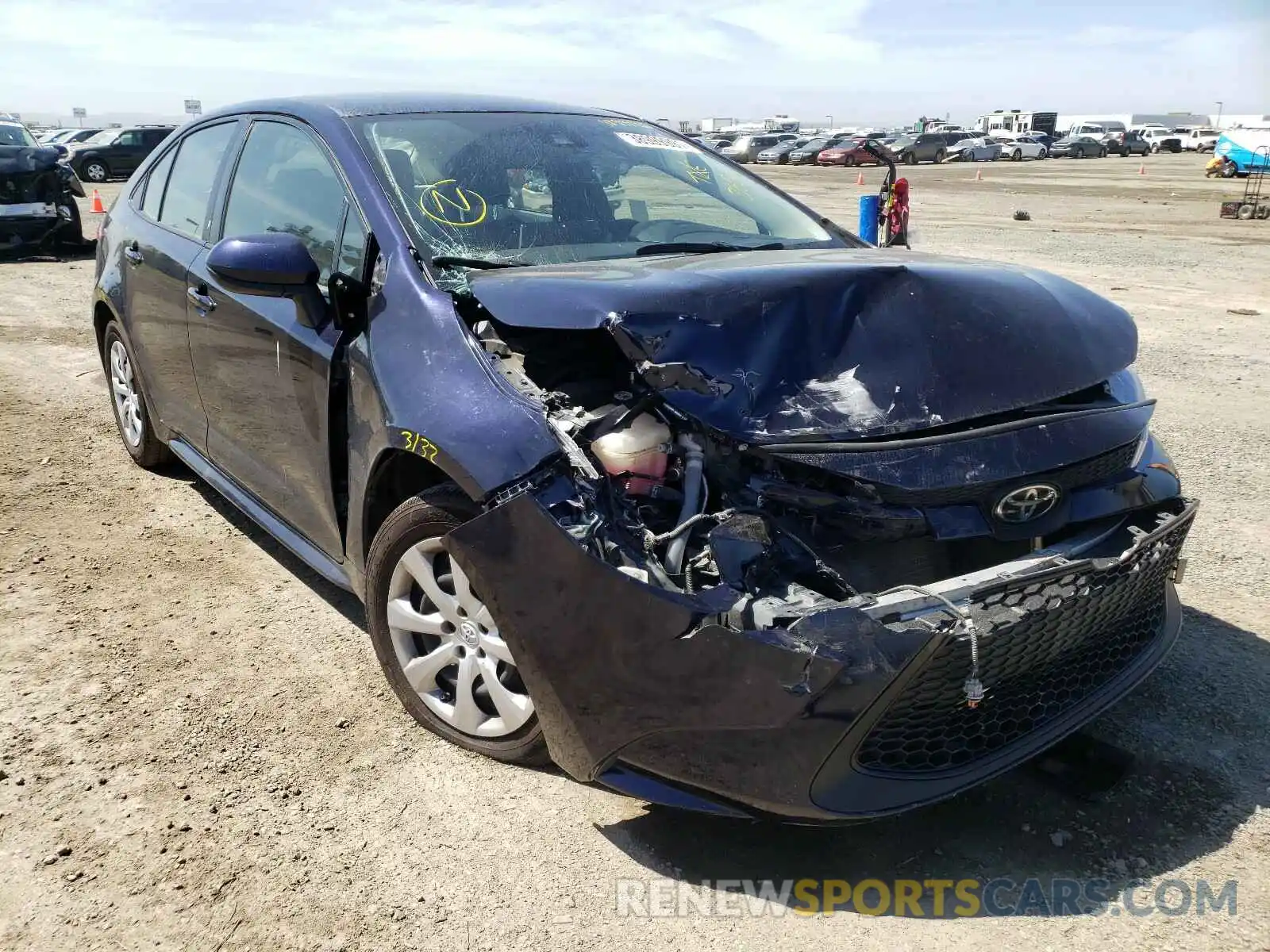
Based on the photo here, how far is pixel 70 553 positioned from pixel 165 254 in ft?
4.24

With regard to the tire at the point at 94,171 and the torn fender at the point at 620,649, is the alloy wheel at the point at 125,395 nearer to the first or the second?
the torn fender at the point at 620,649

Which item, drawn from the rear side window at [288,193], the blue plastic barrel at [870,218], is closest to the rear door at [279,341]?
the rear side window at [288,193]

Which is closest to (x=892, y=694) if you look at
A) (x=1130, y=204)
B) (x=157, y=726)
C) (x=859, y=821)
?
(x=859, y=821)

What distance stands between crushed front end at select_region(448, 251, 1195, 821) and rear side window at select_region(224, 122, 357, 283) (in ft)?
2.71

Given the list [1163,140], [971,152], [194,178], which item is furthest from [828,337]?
[1163,140]

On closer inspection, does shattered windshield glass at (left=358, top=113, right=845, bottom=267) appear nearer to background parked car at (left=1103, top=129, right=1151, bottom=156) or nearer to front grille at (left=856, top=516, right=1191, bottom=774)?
front grille at (left=856, top=516, right=1191, bottom=774)

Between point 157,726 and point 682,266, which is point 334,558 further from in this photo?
point 682,266

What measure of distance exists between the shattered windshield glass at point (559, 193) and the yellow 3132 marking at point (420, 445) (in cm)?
62

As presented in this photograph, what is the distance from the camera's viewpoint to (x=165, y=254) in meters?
4.13

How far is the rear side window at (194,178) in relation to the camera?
3994mm

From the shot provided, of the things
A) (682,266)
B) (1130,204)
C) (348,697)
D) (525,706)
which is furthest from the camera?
(1130,204)

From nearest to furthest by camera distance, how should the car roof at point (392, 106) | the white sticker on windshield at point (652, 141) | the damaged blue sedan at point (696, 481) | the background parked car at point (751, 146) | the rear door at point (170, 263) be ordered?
1. the damaged blue sedan at point (696, 481)
2. the car roof at point (392, 106)
3. the white sticker on windshield at point (652, 141)
4. the rear door at point (170, 263)
5. the background parked car at point (751, 146)

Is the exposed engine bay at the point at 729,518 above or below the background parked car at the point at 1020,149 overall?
below

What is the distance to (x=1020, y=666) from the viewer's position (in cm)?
228
